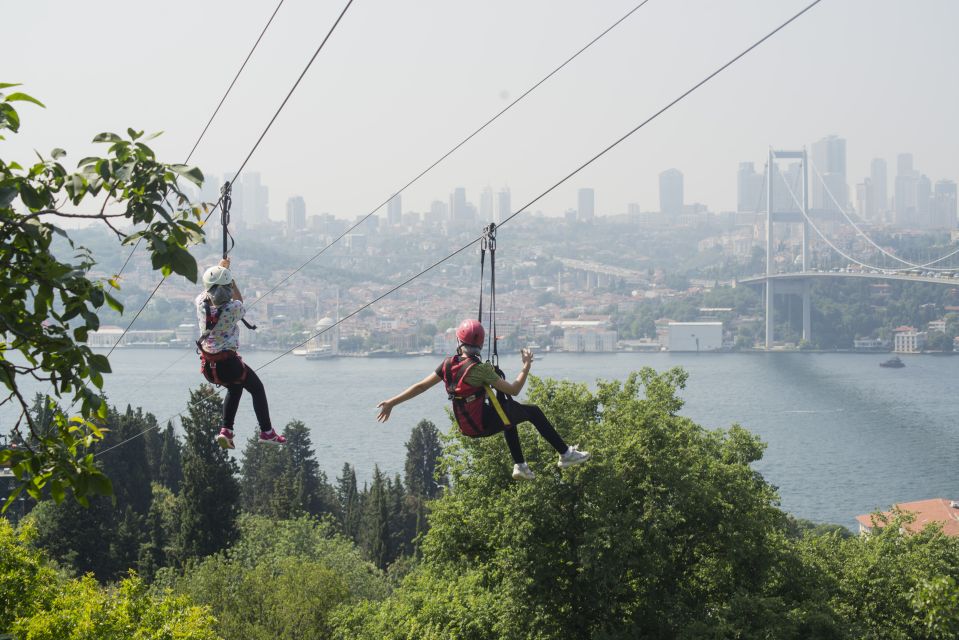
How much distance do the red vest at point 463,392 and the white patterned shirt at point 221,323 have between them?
3.10ft

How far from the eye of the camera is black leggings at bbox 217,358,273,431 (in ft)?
15.3

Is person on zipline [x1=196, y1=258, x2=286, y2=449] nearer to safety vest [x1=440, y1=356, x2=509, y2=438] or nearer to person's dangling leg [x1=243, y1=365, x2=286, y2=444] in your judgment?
person's dangling leg [x1=243, y1=365, x2=286, y2=444]

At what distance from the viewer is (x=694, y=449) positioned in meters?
10.8

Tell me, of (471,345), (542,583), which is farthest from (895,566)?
(471,345)

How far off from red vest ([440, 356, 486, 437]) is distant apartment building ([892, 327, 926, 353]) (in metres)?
103

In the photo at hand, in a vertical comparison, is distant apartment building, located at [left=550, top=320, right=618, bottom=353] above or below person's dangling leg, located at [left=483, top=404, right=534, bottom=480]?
below

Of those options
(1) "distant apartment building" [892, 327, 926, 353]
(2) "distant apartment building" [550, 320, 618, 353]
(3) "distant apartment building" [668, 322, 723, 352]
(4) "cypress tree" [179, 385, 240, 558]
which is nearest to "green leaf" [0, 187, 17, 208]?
(4) "cypress tree" [179, 385, 240, 558]

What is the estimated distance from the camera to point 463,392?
4.48 m

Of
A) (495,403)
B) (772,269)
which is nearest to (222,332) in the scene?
(495,403)

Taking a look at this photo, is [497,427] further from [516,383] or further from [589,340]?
[589,340]

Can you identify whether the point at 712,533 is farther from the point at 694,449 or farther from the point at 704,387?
the point at 704,387

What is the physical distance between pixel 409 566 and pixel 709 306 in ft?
322

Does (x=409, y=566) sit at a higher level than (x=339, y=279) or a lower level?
lower

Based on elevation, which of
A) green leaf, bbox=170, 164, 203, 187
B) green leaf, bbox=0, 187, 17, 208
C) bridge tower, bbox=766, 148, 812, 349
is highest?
bridge tower, bbox=766, 148, 812, 349
